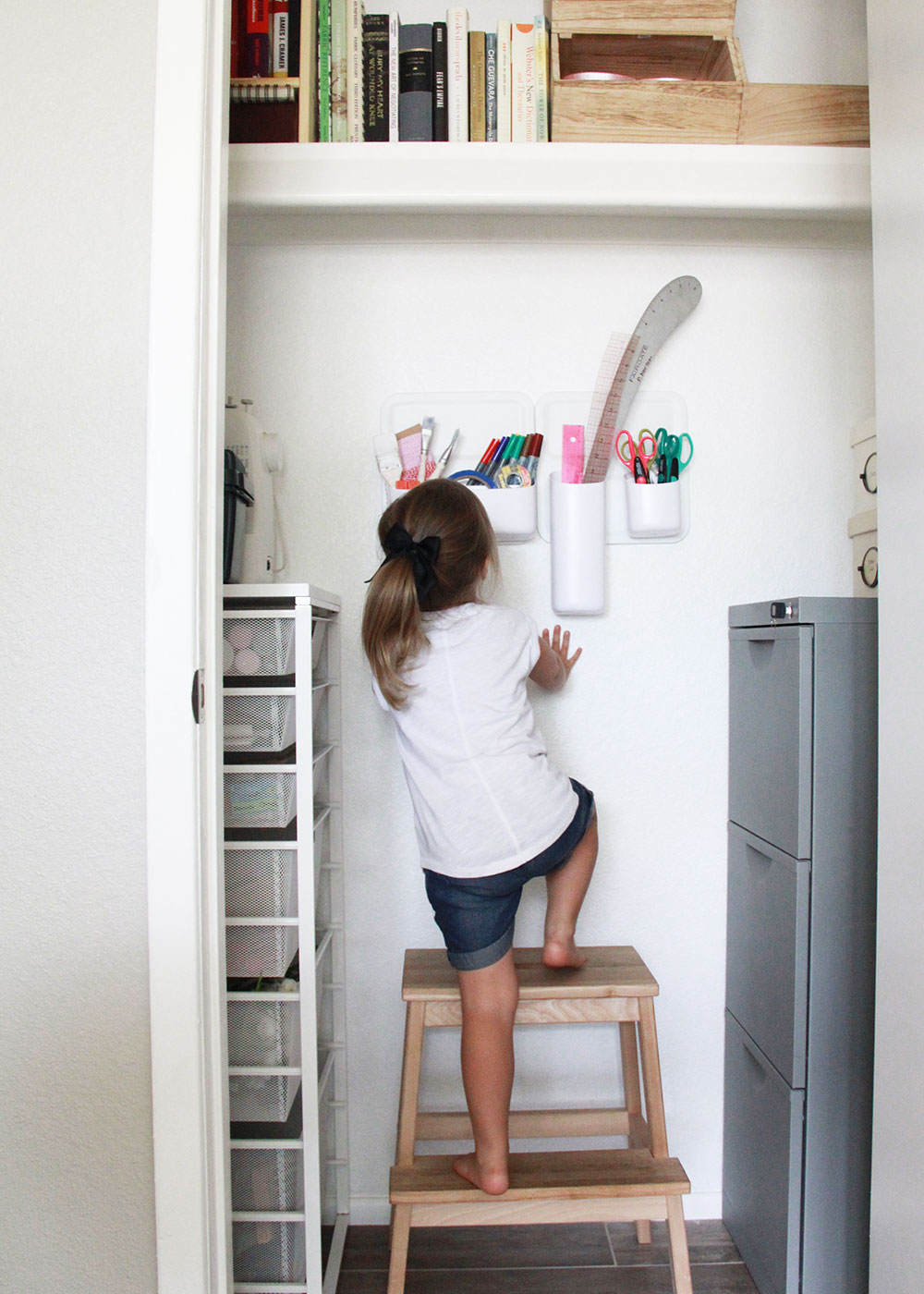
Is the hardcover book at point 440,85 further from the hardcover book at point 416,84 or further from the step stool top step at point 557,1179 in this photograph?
the step stool top step at point 557,1179

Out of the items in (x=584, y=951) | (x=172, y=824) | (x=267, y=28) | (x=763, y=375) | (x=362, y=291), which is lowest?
(x=584, y=951)

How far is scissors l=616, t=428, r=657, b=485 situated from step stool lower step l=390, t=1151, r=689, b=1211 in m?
1.07

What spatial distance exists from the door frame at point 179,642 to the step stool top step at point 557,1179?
0.42 m

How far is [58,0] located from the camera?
93 centimetres

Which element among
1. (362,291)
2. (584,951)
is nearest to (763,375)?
(362,291)

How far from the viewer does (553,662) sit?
4.84 feet

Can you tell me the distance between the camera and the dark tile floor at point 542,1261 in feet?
4.62

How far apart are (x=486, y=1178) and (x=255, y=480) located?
1083 millimetres

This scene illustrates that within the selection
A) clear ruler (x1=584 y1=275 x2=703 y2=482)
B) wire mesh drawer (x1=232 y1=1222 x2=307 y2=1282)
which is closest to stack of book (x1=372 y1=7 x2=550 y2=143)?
clear ruler (x1=584 y1=275 x2=703 y2=482)

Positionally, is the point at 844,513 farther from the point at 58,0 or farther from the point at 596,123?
the point at 58,0

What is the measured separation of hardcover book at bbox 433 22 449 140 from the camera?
1.39 meters

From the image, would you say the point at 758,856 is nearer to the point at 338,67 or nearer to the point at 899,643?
the point at 899,643

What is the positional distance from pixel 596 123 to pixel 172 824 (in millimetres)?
1218

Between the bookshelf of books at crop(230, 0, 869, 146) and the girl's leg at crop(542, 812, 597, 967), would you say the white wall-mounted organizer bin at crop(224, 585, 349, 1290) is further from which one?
the bookshelf of books at crop(230, 0, 869, 146)
